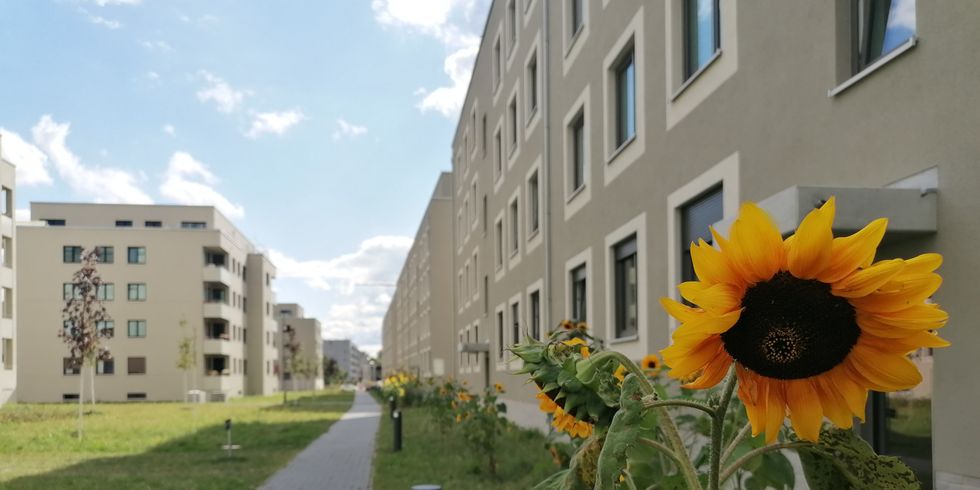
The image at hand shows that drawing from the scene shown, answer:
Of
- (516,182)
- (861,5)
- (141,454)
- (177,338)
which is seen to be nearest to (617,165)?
(861,5)

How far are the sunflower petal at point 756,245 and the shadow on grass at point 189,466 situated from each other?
12094 millimetres

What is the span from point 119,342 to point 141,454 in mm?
41920

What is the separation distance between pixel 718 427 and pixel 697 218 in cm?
753

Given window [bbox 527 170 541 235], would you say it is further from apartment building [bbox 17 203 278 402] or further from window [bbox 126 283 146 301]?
window [bbox 126 283 146 301]

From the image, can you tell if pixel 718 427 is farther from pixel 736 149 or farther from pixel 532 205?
pixel 532 205

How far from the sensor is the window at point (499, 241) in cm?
2227

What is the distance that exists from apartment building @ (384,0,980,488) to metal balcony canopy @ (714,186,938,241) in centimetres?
1

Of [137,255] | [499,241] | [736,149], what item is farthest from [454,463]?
[137,255]

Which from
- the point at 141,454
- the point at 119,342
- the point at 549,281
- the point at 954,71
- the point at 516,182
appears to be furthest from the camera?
the point at 119,342

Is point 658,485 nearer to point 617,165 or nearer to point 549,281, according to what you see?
point 617,165

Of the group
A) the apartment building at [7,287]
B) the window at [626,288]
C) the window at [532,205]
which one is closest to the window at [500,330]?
the window at [532,205]

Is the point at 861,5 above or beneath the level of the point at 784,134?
above

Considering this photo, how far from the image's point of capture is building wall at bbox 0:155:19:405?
40.9 metres

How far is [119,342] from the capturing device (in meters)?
54.0
